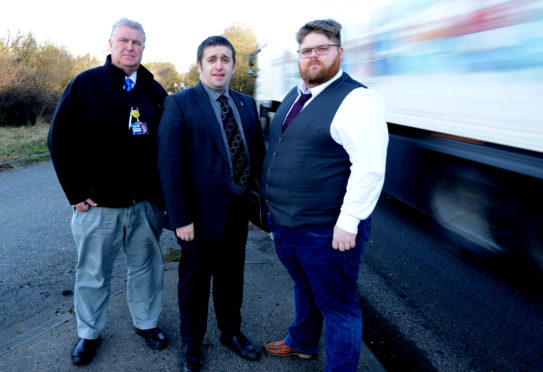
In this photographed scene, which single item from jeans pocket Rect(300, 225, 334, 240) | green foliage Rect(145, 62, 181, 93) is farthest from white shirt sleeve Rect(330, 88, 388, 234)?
green foliage Rect(145, 62, 181, 93)

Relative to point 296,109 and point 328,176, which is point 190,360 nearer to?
point 328,176

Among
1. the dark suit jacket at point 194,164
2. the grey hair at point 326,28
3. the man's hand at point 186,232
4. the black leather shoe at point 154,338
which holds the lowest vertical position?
the black leather shoe at point 154,338

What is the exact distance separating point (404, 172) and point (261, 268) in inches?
75.9

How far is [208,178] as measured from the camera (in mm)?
2066

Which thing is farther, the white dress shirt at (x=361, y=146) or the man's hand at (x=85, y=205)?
the man's hand at (x=85, y=205)

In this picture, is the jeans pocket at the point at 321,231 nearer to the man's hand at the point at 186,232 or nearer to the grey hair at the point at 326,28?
the man's hand at the point at 186,232

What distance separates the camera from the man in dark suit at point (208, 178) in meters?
2.00

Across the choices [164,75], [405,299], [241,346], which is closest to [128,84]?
[241,346]

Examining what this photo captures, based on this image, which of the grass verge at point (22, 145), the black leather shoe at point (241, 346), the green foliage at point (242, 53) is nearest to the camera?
the black leather shoe at point (241, 346)

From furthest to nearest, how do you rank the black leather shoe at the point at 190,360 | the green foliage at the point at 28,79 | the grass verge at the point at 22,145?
1. the green foliage at the point at 28,79
2. the grass verge at the point at 22,145
3. the black leather shoe at the point at 190,360

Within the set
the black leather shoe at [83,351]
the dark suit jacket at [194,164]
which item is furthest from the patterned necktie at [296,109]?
the black leather shoe at [83,351]

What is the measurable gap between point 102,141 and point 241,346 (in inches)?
60.8

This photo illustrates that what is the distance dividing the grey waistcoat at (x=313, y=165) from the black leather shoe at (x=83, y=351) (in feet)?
4.89

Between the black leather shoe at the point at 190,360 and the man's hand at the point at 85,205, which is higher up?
the man's hand at the point at 85,205
